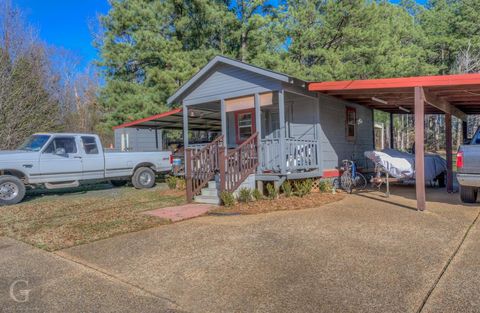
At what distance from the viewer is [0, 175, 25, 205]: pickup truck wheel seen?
9742 mm

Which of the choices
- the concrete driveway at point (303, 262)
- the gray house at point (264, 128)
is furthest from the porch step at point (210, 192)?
the concrete driveway at point (303, 262)

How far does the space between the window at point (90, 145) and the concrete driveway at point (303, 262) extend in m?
6.20

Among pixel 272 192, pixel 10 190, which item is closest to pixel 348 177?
pixel 272 192

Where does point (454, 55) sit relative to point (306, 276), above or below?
above

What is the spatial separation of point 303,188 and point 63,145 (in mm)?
7448

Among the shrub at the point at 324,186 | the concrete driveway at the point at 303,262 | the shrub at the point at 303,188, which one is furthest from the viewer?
the shrub at the point at 324,186

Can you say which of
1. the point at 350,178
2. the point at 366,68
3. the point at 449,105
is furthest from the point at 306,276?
the point at 366,68

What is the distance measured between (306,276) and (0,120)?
20.2 metres

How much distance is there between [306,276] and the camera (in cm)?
394

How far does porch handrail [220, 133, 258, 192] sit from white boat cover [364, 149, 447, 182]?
327cm

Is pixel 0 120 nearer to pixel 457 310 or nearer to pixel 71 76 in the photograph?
pixel 71 76

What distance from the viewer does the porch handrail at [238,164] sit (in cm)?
877

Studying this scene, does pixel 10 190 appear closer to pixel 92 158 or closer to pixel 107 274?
pixel 92 158

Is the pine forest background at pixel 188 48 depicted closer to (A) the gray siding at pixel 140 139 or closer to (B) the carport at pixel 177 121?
(A) the gray siding at pixel 140 139
